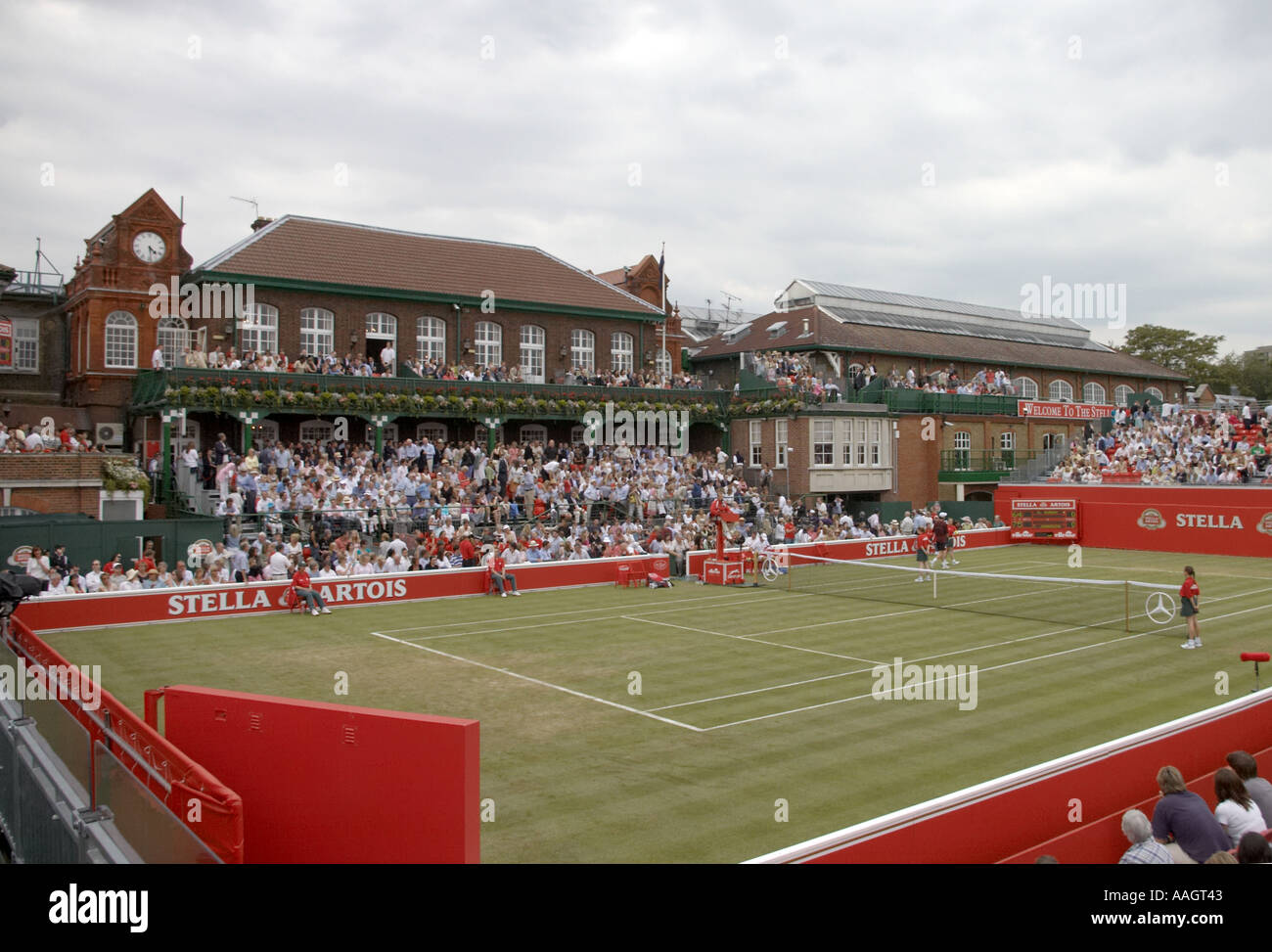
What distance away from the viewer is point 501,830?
10219 mm

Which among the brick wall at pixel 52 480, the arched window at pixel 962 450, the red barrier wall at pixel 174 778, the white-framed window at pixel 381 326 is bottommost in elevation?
the red barrier wall at pixel 174 778

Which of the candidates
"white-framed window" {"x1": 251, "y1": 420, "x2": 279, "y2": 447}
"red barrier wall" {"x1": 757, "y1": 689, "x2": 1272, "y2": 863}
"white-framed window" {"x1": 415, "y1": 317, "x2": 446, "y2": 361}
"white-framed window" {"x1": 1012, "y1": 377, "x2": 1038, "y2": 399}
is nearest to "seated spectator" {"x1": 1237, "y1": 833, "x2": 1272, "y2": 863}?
"red barrier wall" {"x1": 757, "y1": 689, "x2": 1272, "y2": 863}

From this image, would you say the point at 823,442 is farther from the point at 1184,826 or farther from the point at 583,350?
the point at 1184,826

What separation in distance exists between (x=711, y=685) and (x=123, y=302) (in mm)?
29496

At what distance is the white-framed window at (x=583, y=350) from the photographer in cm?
4797

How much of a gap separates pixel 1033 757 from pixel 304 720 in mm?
8792

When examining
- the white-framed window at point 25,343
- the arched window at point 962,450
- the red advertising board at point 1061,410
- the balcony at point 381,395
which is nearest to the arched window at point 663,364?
the balcony at point 381,395

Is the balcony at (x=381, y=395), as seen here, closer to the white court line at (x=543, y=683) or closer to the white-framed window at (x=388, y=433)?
the white-framed window at (x=388, y=433)

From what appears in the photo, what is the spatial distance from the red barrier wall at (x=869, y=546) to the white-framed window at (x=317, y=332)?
1871cm

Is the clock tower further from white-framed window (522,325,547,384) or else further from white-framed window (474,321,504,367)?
white-framed window (522,325,547,384)

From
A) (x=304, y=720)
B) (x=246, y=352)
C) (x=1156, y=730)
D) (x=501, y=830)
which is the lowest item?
(x=501, y=830)

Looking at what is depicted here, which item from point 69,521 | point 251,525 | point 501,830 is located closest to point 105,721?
point 501,830

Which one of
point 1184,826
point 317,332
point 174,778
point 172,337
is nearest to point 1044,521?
point 317,332
